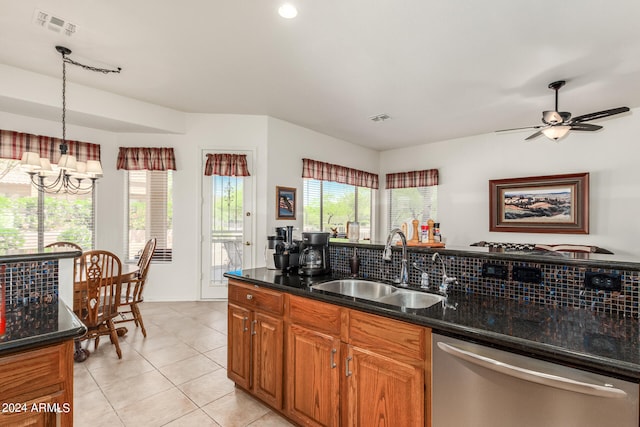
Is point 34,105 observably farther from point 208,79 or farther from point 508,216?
point 508,216

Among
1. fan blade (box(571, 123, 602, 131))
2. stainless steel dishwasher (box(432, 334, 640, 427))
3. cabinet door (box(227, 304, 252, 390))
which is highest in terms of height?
fan blade (box(571, 123, 602, 131))

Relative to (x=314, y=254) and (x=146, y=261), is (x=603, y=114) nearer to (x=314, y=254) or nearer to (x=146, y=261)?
(x=314, y=254)

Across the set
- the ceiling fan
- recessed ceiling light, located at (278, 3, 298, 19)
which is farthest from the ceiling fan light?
recessed ceiling light, located at (278, 3, 298, 19)

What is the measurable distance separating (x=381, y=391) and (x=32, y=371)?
4.54ft

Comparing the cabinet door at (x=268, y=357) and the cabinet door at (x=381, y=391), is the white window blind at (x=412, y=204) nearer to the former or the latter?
the cabinet door at (x=268, y=357)

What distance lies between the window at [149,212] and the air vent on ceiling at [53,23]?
7.49 feet

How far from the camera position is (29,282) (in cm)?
149

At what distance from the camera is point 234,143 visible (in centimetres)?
467

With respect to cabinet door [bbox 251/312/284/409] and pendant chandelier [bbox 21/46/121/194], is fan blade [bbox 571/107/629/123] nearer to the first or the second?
cabinet door [bbox 251/312/284/409]

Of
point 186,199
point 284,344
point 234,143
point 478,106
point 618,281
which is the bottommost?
point 284,344

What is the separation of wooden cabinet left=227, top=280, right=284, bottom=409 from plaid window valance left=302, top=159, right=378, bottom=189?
325 centimetres

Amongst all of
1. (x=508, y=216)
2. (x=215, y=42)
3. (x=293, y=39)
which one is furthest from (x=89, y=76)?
(x=508, y=216)

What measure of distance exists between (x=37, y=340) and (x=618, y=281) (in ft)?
7.69

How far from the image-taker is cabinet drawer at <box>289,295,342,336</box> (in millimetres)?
1680
